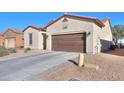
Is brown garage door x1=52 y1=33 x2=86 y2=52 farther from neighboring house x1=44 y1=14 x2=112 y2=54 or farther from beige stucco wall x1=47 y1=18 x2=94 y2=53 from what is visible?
beige stucco wall x1=47 y1=18 x2=94 y2=53

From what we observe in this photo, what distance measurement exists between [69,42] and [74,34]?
3.71 ft

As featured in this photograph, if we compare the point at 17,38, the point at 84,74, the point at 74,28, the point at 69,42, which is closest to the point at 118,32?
the point at 17,38

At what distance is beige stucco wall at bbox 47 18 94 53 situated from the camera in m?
17.8

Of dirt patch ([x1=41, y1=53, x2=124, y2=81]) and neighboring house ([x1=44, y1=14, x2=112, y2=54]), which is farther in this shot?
neighboring house ([x1=44, y1=14, x2=112, y2=54])

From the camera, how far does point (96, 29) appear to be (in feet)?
60.6

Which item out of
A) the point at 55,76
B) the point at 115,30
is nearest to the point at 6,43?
the point at 55,76

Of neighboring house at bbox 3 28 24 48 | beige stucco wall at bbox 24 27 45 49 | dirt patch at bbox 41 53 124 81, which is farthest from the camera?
neighboring house at bbox 3 28 24 48

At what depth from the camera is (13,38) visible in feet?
100

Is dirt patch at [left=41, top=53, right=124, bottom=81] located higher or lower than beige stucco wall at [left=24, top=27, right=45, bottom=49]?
lower

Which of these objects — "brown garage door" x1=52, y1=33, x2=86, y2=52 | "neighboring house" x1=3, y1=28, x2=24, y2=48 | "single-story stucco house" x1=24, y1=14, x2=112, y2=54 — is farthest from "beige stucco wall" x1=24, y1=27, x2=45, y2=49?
"neighboring house" x1=3, y1=28, x2=24, y2=48

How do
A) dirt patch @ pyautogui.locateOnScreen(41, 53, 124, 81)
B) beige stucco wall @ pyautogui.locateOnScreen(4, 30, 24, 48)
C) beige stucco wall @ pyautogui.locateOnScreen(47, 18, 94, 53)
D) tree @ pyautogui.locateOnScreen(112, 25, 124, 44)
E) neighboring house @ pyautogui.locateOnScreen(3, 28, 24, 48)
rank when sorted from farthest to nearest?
1. tree @ pyautogui.locateOnScreen(112, 25, 124, 44)
2. neighboring house @ pyautogui.locateOnScreen(3, 28, 24, 48)
3. beige stucco wall @ pyautogui.locateOnScreen(4, 30, 24, 48)
4. beige stucco wall @ pyautogui.locateOnScreen(47, 18, 94, 53)
5. dirt patch @ pyautogui.locateOnScreen(41, 53, 124, 81)
